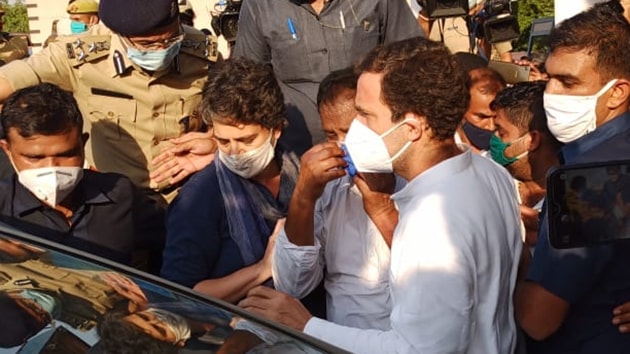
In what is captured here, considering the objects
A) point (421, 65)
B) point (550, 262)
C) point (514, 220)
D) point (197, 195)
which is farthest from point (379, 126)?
point (197, 195)

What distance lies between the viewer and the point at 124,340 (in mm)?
1659

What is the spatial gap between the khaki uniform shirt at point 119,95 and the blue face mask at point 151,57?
51mm

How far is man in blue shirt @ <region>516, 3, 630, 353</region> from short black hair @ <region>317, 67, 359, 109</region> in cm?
68

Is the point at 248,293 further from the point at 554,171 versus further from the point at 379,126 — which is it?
the point at 554,171

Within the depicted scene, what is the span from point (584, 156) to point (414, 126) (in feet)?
1.96

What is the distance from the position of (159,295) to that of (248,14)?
2243 mm

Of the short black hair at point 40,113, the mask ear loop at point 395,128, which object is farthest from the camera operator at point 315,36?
the mask ear loop at point 395,128

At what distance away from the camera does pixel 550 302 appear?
7.31ft

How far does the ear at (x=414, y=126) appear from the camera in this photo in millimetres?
2094

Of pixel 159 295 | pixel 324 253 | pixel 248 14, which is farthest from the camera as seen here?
pixel 248 14

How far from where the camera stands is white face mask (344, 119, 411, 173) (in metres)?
2.16

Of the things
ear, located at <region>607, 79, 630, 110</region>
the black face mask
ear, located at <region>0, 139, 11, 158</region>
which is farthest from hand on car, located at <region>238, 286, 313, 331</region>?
the black face mask

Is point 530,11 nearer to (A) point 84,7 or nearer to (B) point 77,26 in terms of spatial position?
(A) point 84,7

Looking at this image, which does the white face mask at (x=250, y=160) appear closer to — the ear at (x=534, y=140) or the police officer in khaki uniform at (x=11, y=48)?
the ear at (x=534, y=140)
